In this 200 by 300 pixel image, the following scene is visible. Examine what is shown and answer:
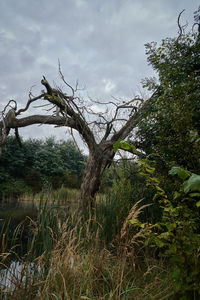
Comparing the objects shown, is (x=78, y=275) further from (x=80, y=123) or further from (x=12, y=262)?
(x=80, y=123)

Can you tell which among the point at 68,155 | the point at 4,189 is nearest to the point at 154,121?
the point at 4,189

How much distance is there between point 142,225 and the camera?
4.75 feet

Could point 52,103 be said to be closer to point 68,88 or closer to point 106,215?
point 68,88

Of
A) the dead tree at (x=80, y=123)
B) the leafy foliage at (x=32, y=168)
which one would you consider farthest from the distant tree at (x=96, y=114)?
the leafy foliage at (x=32, y=168)

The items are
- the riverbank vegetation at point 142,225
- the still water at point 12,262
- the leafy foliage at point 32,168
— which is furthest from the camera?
the leafy foliage at point 32,168

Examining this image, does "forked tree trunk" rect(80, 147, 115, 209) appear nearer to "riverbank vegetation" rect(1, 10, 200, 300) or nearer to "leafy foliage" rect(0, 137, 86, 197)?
"riverbank vegetation" rect(1, 10, 200, 300)

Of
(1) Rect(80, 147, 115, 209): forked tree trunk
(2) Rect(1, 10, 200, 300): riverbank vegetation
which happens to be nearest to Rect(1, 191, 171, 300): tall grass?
(2) Rect(1, 10, 200, 300): riverbank vegetation

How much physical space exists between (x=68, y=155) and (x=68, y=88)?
60.6ft

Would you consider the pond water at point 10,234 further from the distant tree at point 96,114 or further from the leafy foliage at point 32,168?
the leafy foliage at point 32,168

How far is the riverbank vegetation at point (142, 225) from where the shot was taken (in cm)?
141

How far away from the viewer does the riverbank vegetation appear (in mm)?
1408

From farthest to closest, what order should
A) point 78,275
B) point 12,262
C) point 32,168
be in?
point 32,168 → point 12,262 → point 78,275

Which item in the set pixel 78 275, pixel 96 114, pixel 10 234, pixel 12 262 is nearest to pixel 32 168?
pixel 10 234

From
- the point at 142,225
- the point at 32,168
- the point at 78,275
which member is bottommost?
the point at 78,275
